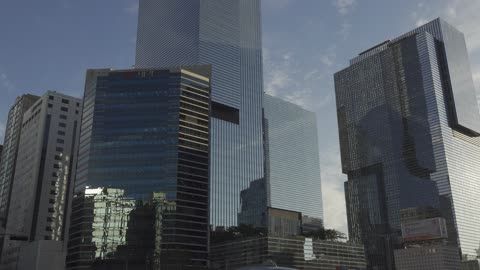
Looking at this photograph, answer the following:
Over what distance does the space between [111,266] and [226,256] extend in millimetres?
48875

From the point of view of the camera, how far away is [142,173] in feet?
528

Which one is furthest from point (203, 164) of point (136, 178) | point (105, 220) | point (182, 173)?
point (105, 220)

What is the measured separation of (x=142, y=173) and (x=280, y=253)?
54.1 meters

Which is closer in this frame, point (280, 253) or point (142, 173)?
point (142, 173)

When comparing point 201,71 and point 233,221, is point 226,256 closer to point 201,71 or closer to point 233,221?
point 233,221

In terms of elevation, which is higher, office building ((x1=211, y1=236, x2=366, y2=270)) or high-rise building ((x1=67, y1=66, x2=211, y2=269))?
high-rise building ((x1=67, y1=66, x2=211, y2=269))

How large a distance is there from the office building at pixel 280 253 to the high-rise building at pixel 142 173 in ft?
70.9

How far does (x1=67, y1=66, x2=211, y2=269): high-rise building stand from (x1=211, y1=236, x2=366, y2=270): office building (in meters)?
21.6

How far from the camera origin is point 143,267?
496 ft

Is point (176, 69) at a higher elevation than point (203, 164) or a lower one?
higher

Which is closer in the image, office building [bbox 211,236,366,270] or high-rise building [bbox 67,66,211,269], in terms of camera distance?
high-rise building [bbox 67,66,211,269]

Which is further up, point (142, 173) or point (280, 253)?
point (142, 173)

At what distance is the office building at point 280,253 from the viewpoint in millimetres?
177375

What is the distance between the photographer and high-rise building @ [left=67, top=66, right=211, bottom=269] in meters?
155
